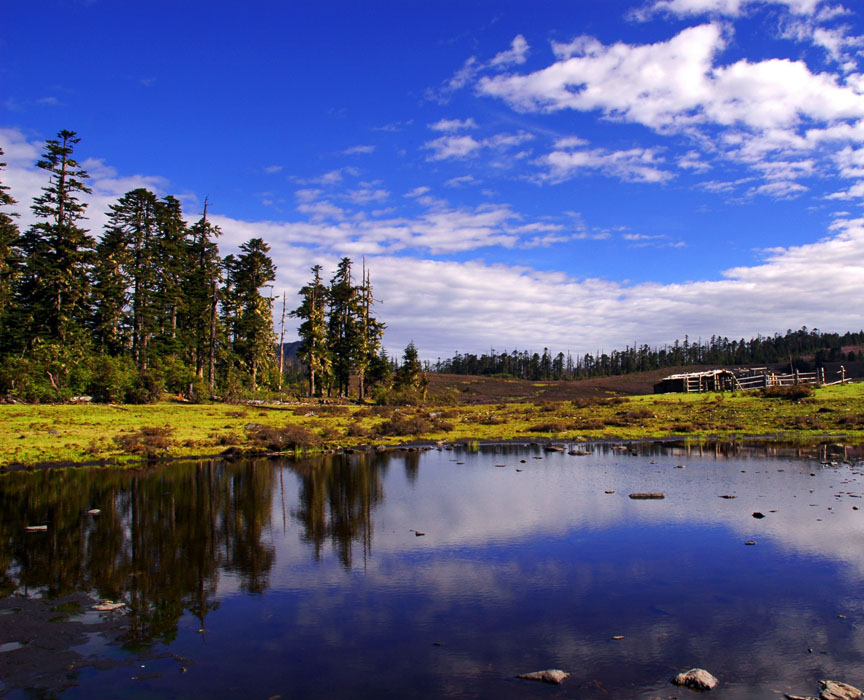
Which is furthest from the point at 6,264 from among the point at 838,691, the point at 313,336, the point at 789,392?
the point at 789,392

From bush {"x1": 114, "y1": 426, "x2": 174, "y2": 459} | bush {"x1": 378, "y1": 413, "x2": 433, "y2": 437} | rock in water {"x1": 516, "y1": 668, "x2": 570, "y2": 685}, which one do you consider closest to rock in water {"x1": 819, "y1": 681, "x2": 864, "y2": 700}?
rock in water {"x1": 516, "y1": 668, "x2": 570, "y2": 685}

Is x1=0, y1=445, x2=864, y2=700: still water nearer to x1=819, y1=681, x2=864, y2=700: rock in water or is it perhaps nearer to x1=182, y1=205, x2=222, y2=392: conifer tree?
x1=819, y1=681, x2=864, y2=700: rock in water

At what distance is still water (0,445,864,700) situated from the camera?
8.00 m

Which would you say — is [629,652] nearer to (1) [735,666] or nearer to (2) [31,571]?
(1) [735,666]

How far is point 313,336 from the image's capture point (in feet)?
239

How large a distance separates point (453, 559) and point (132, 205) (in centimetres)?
5624

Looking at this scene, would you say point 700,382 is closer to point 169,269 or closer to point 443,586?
point 169,269

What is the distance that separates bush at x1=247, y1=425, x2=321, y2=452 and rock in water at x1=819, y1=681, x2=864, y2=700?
32.3m

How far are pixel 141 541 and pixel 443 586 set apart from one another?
345 inches

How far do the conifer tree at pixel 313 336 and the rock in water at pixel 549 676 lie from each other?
6535 cm

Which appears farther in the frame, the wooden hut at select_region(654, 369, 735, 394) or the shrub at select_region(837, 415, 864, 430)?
the wooden hut at select_region(654, 369, 735, 394)

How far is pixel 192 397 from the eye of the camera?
5291 cm

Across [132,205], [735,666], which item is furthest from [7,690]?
[132,205]

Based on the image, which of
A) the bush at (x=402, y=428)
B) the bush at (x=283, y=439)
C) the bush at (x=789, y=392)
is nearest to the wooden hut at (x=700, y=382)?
the bush at (x=789, y=392)
